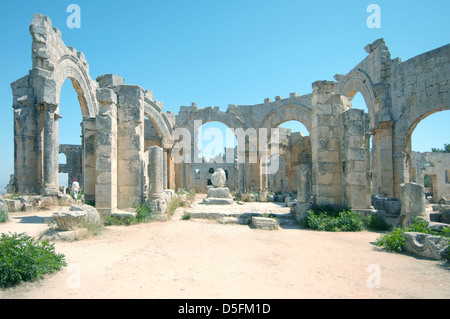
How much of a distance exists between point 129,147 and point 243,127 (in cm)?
1164

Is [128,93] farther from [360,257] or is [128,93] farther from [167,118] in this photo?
[167,118]

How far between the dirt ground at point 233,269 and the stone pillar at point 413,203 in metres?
1.25

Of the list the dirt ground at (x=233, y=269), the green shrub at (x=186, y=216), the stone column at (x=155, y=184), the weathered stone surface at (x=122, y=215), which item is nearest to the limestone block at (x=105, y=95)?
the stone column at (x=155, y=184)

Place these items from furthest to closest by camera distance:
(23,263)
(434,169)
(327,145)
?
(434,169) < (327,145) < (23,263)

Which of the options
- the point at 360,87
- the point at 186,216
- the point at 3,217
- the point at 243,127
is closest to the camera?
the point at 3,217

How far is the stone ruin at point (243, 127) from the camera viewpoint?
7953mm

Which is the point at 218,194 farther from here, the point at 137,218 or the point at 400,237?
the point at 400,237

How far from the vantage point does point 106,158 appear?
7543 mm

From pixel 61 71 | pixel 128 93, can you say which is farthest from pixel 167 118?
pixel 128 93

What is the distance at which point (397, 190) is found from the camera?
11.0m

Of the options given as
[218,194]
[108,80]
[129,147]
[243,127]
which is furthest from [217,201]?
[243,127]

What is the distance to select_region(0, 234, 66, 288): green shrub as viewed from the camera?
3230mm

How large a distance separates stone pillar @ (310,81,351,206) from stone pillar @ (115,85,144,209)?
5616 millimetres
